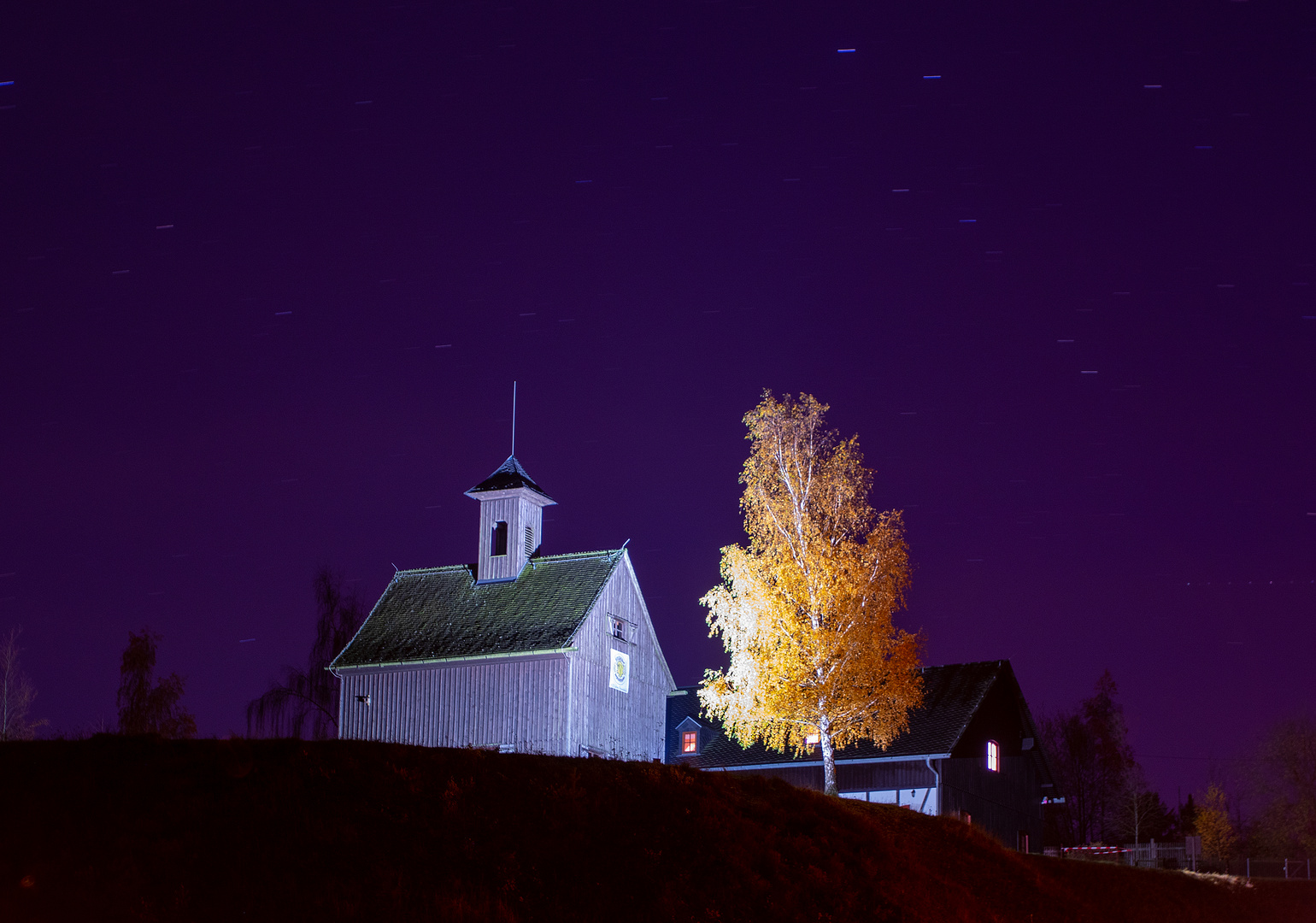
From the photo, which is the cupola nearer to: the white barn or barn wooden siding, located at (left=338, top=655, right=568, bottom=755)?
the white barn

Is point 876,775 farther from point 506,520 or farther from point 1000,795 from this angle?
point 506,520

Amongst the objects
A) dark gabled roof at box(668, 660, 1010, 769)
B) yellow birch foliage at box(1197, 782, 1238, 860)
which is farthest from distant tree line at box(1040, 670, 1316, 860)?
dark gabled roof at box(668, 660, 1010, 769)

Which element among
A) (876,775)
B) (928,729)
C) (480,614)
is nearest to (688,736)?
(876,775)

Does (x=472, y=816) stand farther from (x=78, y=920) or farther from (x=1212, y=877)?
(x=1212, y=877)

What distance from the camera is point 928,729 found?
39.1 metres

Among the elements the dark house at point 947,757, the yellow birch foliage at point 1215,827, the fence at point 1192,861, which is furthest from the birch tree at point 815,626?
the yellow birch foliage at point 1215,827

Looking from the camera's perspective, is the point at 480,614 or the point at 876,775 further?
the point at 480,614

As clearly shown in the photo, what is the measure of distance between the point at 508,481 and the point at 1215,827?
4787cm

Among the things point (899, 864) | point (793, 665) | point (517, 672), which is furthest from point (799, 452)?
point (899, 864)

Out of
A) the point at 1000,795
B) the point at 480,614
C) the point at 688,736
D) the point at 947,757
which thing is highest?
the point at 480,614

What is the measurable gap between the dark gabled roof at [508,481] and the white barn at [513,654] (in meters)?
0.04

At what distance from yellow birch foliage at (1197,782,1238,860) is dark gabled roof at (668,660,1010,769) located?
28.6 metres

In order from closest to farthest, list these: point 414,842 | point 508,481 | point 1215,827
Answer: point 414,842
point 508,481
point 1215,827

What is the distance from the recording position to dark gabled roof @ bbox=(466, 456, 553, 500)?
41.0 metres
